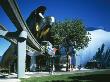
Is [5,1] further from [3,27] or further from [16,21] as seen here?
[3,27]

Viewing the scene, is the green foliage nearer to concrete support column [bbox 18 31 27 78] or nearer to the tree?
the tree

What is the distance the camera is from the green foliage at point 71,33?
6156 centimetres

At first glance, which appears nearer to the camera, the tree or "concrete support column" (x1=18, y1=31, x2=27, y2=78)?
"concrete support column" (x1=18, y1=31, x2=27, y2=78)

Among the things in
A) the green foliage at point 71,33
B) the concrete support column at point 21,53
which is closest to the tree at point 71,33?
the green foliage at point 71,33

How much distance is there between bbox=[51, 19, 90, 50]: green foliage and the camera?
61.6 metres

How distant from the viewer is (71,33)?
6153 centimetres

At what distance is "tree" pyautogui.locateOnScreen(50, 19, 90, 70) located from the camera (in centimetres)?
6156

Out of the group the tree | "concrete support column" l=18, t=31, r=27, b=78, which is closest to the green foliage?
the tree

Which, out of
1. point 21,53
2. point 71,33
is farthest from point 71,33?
point 21,53

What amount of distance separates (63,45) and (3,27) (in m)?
26.2

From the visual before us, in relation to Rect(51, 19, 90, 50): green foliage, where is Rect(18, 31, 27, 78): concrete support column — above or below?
below

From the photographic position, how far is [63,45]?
64.0 metres

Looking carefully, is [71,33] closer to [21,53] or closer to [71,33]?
[71,33]

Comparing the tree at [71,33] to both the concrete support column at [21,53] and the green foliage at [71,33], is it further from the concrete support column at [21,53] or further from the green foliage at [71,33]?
the concrete support column at [21,53]
